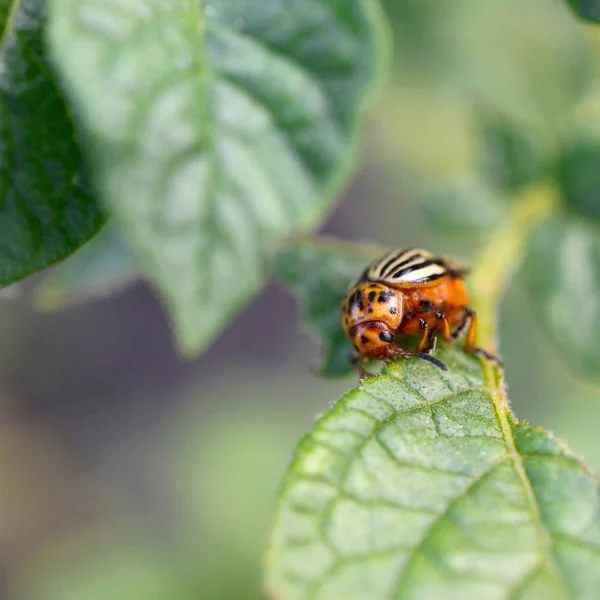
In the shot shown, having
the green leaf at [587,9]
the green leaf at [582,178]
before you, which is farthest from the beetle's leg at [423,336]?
the green leaf at [582,178]

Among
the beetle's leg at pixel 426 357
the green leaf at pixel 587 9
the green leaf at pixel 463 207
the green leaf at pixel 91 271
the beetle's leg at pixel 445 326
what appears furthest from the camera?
the green leaf at pixel 463 207

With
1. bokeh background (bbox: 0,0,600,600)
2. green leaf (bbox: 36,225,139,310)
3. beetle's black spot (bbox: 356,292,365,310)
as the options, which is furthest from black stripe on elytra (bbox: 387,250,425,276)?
bokeh background (bbox: 0,0,600,600)

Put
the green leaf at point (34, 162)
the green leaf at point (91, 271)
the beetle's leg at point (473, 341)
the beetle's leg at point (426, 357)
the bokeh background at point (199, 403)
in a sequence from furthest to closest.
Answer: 1. the bokeh background at point (199, 403)
2. the green leaf at point (91, 271)
3. the beetle's leg at point (473, 341)
4. the beetle's leg at point (426, 357)
5. the green leaf at point (34, 162)

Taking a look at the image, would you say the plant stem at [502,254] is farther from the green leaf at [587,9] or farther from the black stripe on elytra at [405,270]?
the green leaf at [587,9]

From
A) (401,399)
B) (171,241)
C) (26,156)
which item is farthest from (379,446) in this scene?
(26,156)

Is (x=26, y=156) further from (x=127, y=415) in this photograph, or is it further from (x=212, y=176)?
(x=127, y=415)

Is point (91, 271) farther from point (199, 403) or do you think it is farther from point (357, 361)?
point (199, 403)

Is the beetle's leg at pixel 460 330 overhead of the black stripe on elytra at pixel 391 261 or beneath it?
beneath
